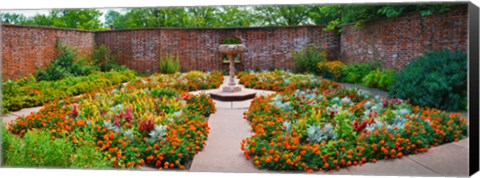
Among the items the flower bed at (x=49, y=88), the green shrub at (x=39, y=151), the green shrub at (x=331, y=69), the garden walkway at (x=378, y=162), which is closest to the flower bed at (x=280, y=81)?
A: the green shrub at (x=331, y=69)

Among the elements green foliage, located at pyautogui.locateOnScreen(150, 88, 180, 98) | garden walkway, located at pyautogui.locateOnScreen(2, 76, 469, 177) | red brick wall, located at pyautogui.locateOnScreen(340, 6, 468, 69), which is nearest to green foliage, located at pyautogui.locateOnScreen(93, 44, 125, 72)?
green foliage, located at pyautogui.locateOnScreen(150, 88, 180, 98)

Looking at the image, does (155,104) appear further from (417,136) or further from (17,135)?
(417,136)

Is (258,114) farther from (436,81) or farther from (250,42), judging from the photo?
(250,42)

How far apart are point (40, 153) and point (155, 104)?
1.95 meters

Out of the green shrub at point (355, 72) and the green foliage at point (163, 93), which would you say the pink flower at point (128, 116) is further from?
the green shrub at point (355, 72)

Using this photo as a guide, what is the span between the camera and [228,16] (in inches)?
367

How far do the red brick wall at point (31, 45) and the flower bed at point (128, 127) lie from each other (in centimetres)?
101

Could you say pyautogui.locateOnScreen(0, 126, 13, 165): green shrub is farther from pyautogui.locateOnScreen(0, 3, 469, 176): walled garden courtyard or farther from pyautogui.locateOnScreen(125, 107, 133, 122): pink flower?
pyautogui.locateOnScreen(125, 107, 133, 122): pink flower

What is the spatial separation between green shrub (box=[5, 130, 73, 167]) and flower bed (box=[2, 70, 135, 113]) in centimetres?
86

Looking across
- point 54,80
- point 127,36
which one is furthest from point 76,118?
point 127,36

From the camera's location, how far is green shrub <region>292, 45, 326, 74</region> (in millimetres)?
8482

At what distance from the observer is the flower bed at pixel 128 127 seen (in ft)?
14.7

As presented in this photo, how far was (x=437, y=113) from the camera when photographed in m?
4.56

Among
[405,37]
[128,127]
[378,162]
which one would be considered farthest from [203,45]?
[378,162]
